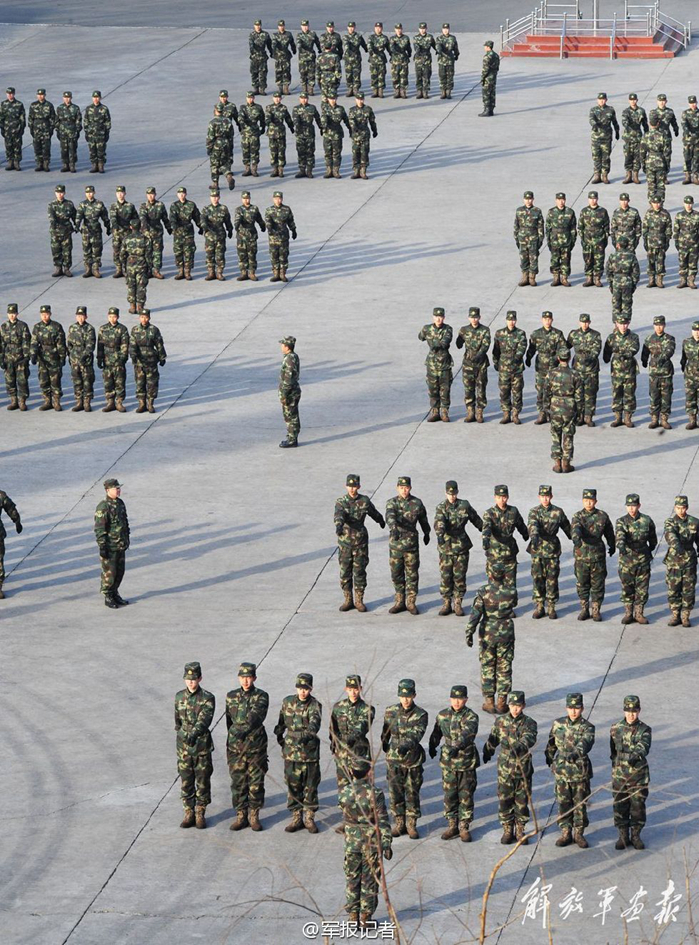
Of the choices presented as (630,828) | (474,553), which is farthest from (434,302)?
(630,828)

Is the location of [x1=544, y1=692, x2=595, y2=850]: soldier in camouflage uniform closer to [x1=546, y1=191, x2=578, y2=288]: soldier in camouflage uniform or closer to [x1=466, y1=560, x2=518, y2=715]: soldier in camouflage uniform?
[x1=466, y1=560, x2=518, y2=715]: soldier in camouflage uniform

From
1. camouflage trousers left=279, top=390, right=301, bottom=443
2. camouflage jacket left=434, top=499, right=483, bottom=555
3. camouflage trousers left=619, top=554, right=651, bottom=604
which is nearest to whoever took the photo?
camouflage trousers left=619, top=554, right=651, bottom=604

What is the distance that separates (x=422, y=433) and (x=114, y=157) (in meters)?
16.2

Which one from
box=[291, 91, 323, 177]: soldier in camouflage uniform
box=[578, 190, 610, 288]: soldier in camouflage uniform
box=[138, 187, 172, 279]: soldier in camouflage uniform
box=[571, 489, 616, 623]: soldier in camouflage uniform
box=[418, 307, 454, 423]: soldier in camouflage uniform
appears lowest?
box=[571, 489, 616, 623]: soldier in camouflage uniform

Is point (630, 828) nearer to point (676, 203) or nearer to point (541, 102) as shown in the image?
point (676, 203)

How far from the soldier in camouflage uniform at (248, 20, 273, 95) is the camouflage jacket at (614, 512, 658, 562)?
81.7 feet

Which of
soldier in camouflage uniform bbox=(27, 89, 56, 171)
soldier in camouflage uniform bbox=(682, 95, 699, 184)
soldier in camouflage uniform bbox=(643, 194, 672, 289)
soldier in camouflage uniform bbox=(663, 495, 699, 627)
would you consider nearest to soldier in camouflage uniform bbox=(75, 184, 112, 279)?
soldier in camouflage uniform bbox=(27, 89, 56, 171)

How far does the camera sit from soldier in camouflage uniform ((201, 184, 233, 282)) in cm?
3525

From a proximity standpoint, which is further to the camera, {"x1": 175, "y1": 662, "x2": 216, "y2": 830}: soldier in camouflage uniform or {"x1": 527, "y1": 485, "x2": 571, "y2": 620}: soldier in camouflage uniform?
{"x1": 527, "y1": 485, "x2": 571, "y2": 620}: soldier in camouflage uniform

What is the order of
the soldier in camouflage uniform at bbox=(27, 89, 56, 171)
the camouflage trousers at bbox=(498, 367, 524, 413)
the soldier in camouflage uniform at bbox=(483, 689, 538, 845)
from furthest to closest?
the soldier in camouflage uniform at bbox=(27, 89, 56, 171)
the camouflage trousers at bbox=(498, 367, 524, 413)
the soldier in camouflage uniform at bbox=(483, 689, 538, 845)

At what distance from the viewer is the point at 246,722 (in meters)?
19.8

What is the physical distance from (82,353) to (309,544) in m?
6.12

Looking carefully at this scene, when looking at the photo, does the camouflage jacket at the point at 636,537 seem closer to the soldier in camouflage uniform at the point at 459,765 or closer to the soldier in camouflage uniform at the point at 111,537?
the soldier in camouflage uniform at the point at 459,765

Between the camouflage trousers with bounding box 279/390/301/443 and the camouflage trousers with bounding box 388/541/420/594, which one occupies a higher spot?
the camouflage trousers with bounding box 279/390/301/443
